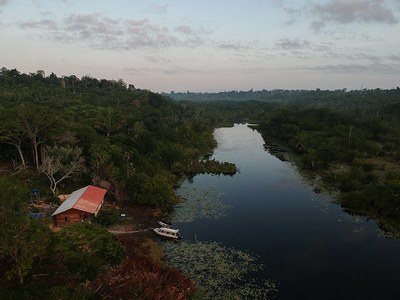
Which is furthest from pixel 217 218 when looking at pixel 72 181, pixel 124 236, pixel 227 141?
pixel 227 141

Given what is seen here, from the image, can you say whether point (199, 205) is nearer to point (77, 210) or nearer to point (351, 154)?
point (77, 210)

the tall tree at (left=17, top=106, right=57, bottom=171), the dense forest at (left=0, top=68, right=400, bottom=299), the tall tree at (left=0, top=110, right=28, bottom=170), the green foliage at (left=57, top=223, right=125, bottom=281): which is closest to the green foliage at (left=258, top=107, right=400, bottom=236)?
the dense forest at (left=0, top=68, right=400, bottom=299)

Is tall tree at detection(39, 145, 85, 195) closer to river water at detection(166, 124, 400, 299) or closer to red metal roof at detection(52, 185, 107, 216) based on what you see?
red metal roof at detection(52, 185, 107, 216)

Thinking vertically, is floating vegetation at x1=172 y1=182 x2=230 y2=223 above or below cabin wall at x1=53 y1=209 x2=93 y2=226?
below

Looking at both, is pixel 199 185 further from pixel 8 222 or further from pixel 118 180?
pixel 8 222

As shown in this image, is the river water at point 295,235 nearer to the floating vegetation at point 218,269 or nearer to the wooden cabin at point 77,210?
the floating vegetation at point 218,269

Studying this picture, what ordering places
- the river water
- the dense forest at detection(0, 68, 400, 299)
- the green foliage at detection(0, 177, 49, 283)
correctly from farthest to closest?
the river water
the dense forest at detection(0, 68, 400, 299)
the green foliage at detection(0, 177, 49, 283)

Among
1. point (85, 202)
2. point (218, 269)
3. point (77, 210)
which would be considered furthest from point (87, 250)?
point (85, 202)
